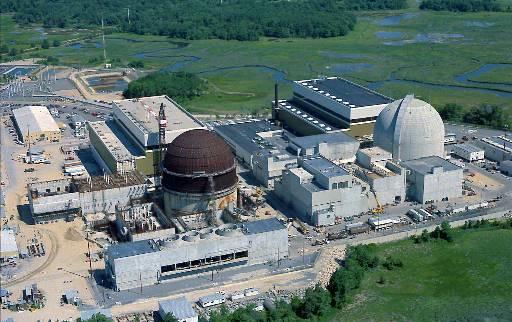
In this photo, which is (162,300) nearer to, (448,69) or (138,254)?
(138,254)

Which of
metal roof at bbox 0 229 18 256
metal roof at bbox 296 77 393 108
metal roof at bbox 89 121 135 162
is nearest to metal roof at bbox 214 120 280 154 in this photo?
metal roof at bbox 296 77 393 108

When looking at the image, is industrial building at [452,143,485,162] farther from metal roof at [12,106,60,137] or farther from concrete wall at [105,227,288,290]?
metal roof at [12,106,60,137]

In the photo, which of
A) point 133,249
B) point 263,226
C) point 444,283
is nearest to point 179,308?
point 133,249

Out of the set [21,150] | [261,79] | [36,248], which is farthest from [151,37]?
[36,248]

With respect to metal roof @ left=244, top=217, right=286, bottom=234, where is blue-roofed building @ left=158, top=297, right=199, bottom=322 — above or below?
below

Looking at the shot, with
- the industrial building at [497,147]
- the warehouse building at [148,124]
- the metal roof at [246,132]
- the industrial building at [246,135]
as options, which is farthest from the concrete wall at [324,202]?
the industrial building at [497,147]

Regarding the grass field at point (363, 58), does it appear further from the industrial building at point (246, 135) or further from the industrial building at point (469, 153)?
the industrial building at point (469, 153)
